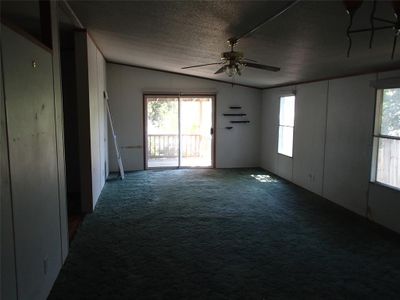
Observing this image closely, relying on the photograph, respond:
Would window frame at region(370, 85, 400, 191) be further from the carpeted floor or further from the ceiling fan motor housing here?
the ceiling fan motor housing

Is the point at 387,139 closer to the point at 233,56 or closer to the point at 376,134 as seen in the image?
the point at 376,134

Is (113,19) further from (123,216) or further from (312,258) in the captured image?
(312,258)

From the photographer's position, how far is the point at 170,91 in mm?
8078

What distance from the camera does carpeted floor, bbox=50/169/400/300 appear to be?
2.80 meters

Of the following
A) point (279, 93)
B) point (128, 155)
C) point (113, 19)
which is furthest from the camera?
point (128, 155)

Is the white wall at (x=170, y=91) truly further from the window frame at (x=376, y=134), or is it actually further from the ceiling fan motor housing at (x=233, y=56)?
the ceiling fan motor housing at (x=233, y=56)

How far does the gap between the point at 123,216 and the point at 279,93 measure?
4.65m

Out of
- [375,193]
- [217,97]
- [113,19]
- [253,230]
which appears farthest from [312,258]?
[217,97]

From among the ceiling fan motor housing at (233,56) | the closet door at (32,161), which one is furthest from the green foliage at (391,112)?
the closet door at (32,161)

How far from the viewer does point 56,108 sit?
118 inches

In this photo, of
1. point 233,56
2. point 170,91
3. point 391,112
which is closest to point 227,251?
point 233,56

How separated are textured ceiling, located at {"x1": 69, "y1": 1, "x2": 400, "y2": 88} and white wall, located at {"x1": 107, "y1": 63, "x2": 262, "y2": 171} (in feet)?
7.75

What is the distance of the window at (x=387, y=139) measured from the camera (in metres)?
4.14

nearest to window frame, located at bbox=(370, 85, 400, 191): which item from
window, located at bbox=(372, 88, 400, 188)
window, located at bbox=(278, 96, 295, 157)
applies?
window, located at bbox=(372, 88, 400, 188)
